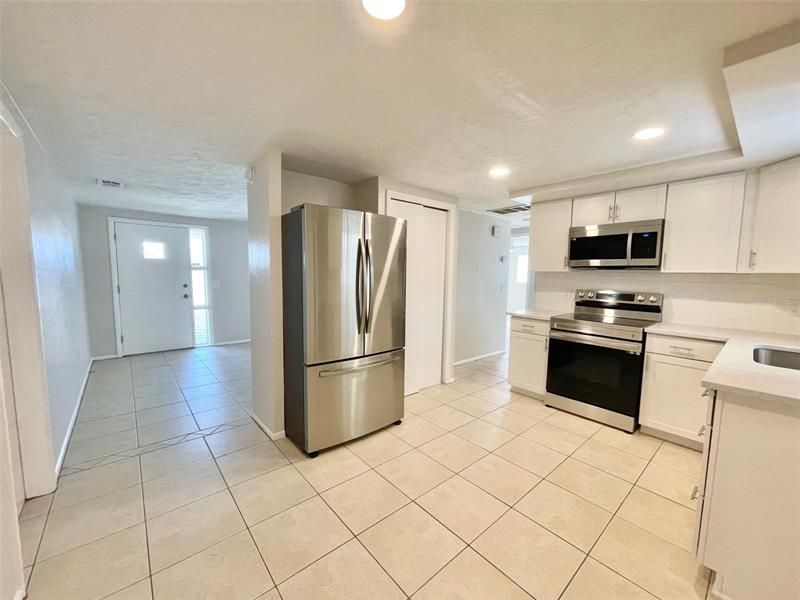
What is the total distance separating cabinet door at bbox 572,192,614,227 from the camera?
3135 mm

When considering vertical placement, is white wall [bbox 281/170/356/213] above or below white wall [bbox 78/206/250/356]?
above

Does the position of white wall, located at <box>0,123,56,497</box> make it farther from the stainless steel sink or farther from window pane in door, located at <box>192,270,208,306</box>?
the stainless steel sink

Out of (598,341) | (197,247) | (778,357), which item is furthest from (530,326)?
(197,247)

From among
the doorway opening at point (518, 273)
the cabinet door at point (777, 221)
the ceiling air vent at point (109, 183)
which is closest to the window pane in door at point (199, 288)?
the ceiling air vent at point (109, 183)

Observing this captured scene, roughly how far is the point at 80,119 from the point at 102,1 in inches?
51.1

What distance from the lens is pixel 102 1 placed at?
3.54 ft

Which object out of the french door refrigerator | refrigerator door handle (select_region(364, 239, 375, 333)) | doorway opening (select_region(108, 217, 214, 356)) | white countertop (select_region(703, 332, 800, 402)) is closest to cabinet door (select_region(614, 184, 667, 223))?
white countertop (select_region(703, 332, 800, 402))

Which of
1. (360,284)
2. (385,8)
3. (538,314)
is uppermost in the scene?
(385,8)

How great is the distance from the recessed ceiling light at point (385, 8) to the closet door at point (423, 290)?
2.14 metres

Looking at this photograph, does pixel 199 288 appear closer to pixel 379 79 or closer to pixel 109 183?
pixel 109 183

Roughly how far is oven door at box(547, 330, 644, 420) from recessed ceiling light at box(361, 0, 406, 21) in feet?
9.42

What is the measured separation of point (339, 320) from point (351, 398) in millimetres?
651

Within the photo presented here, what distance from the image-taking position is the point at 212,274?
5.83m

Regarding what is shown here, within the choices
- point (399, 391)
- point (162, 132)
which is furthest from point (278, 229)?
point (399, 391)
